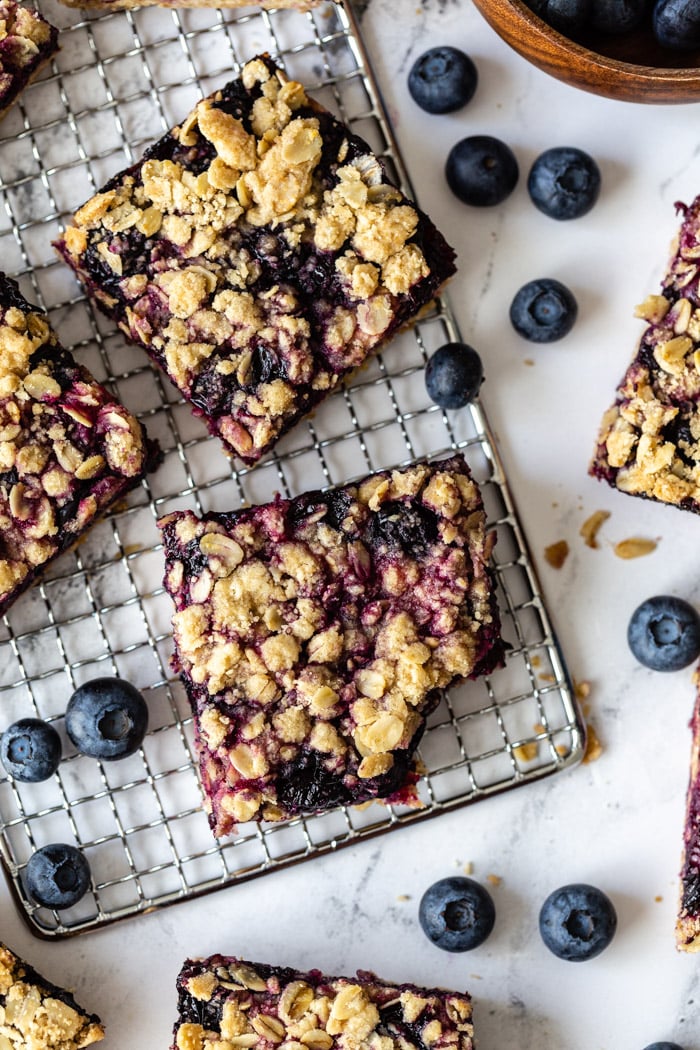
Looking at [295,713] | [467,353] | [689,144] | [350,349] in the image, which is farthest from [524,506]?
[689,144]

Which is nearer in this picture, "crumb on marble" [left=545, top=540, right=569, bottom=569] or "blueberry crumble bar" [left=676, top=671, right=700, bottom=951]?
"blueberry crumble bar" [left=676, top=671, right=700, bottom=951]

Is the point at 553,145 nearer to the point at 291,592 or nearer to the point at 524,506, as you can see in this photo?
the point at 524,506

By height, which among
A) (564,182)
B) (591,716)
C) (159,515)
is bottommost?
(591,716)

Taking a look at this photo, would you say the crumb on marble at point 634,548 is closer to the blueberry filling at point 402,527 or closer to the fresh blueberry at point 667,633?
the fresh blueberry at point 667,633

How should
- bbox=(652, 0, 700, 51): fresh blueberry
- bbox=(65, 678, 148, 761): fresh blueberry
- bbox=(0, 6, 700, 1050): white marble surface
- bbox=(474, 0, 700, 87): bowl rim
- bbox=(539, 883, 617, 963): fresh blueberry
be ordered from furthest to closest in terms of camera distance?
bbox=(0, 6, 700, 1050): white marble surface, bbox=(539, 883, 617, 963): fresh blueberry, bbox=(65, 678, 148, 761): fresh blueberry, bbox=(652, 0, 700, 51): fresh blueberry, bbox=(474, 0, 700, 87): bowl rim

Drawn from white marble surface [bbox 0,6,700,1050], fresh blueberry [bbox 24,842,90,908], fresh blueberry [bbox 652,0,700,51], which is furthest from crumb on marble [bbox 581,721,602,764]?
fresh blueberry [bbox 652,0,700,51]

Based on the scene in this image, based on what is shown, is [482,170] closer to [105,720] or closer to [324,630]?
[324,630]

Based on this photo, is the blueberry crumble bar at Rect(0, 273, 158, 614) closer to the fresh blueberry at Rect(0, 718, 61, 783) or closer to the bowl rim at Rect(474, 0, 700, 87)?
the fresh blueberry at Rect(0, 718, 61, 783)

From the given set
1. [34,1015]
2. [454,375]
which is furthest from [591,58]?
[34,1015]
